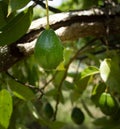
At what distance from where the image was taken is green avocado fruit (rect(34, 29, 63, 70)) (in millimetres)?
1116

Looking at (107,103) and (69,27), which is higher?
(69,27)

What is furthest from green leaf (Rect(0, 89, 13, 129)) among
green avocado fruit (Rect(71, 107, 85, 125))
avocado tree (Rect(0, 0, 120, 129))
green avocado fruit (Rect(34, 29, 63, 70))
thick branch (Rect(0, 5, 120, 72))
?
green avocado fruit (Rect(71, 107, 85, 125))

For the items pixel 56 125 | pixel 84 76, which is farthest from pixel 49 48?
pixel 56 125

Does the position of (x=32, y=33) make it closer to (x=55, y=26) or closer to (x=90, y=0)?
(x=55, y=26)

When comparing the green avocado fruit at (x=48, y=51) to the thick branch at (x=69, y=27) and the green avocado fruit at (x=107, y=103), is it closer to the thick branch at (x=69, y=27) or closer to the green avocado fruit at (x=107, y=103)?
the thick branch at (x=69, y=27)

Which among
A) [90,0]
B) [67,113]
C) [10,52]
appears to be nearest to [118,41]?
[90,0]

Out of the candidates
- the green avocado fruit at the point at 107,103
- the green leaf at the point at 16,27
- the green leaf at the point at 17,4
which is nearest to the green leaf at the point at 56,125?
the green avocado fruit at the point at 107,103

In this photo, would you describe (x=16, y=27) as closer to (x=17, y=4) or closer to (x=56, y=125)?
(x=17, y=4)

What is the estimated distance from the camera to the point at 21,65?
6.79 feet

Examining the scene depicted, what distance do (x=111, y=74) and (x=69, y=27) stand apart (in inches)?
9.6

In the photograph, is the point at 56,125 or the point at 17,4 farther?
the point at 56,125

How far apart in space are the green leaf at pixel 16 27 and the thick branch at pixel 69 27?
0.08 meters

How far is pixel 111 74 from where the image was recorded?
1.57 m

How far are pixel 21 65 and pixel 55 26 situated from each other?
2.15 feet
